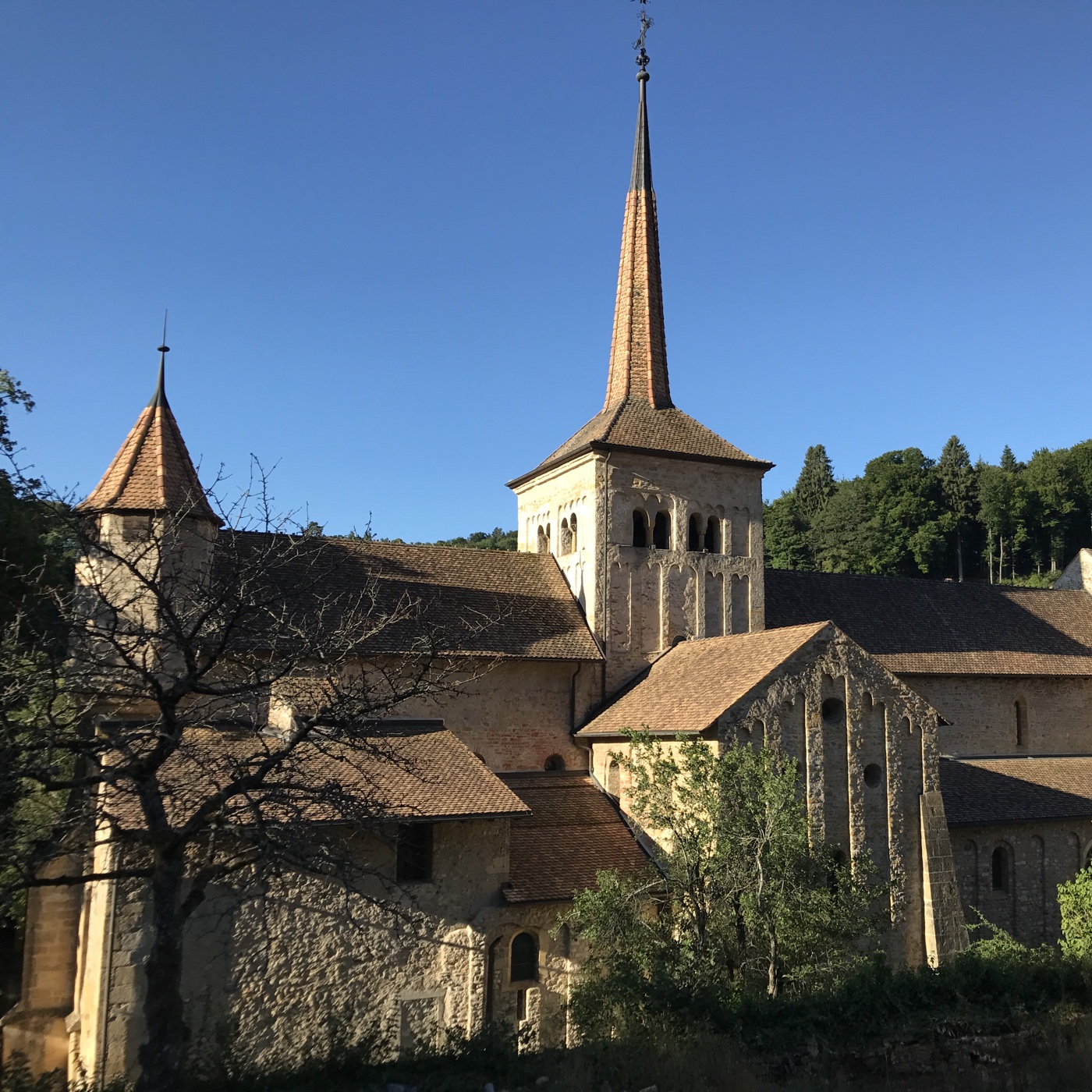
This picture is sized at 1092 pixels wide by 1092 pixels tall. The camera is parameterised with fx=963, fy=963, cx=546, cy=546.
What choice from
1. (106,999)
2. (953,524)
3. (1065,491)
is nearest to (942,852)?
(106,999)

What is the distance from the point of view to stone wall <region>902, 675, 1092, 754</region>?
1029 inches

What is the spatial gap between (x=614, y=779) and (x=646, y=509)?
7.39 meters

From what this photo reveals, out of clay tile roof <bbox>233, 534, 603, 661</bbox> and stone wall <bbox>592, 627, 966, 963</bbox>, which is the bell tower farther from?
stone wall <bbox>592, 627, 966, 963</bbox>

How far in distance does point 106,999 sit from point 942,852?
16.1 meters

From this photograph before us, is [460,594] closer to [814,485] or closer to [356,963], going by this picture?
[356,963]

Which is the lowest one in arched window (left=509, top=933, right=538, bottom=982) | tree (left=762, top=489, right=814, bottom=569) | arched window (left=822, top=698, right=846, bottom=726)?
arched window (left=509, top=933, right=538, bottom=982)

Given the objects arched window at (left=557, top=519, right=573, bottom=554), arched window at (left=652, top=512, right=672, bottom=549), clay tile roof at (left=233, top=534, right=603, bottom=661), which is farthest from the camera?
arched window at (left=557, top=519, right=573, bottom=554)

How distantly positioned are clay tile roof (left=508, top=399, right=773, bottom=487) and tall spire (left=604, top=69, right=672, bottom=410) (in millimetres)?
542

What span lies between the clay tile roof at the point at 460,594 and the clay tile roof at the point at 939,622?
6.27m

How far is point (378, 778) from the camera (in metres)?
17.0

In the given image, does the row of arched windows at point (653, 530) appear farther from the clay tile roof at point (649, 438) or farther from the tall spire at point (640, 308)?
the tall spire at point (640, 308)

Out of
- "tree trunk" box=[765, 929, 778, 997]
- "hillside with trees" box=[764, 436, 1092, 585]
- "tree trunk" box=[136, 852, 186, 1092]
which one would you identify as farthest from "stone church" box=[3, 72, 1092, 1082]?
"hillside with trees" box=[764, 436, 1092, 585]

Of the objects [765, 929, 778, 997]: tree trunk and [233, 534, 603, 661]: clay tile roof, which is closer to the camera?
[765, 929, 778, 997]: tree trunk

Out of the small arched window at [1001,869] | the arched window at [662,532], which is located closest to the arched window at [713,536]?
the arched window at [662,532]
